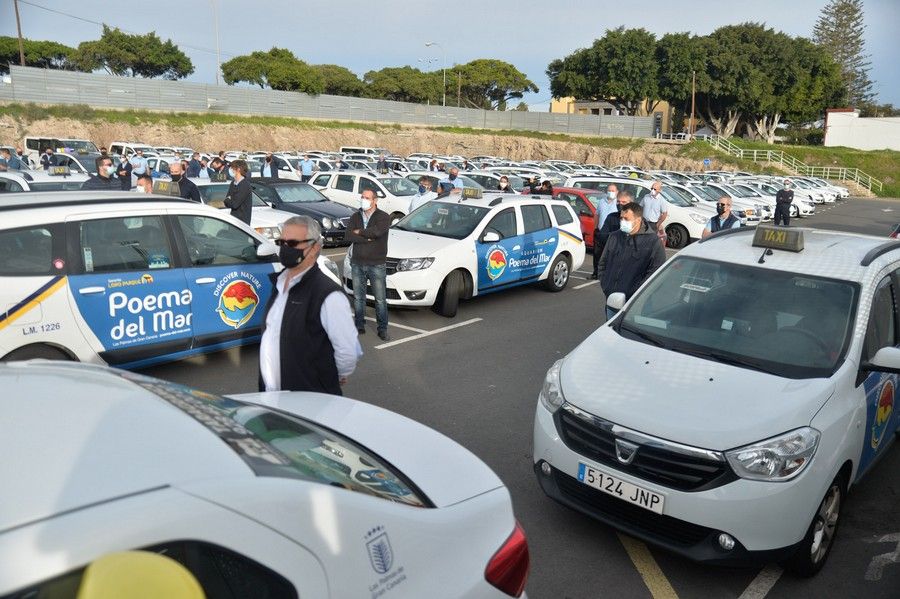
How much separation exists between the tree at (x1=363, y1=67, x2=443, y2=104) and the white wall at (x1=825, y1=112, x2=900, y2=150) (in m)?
44.7

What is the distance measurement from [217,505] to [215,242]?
5.92 m

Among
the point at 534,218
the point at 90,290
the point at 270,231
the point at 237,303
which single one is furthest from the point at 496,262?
the point at 90,290

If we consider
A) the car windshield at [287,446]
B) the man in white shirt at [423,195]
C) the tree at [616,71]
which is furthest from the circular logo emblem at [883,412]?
the tree at [616,71]

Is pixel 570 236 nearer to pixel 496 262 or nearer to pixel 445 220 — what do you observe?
pixel 496 262

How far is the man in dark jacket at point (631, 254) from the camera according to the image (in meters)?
7.09

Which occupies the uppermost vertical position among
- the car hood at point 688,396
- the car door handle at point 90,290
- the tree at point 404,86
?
the tree at point 404,86

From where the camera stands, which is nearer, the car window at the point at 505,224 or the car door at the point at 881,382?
the car door at the point at 881,382

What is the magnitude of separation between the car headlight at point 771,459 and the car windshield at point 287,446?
195cm

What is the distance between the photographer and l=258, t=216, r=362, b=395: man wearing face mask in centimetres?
384

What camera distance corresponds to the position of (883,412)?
14.8 ft

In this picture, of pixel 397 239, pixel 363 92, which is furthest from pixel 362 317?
pixel 363 92

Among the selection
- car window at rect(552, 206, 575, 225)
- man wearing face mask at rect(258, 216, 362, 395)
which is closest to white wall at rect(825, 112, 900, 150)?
car window at rect(552, 206, 575, 225)

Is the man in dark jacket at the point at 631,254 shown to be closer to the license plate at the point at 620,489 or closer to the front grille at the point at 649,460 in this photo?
the front grille at the point at 649,460

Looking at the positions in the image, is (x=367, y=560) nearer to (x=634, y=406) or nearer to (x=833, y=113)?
(x=634, y=406)
